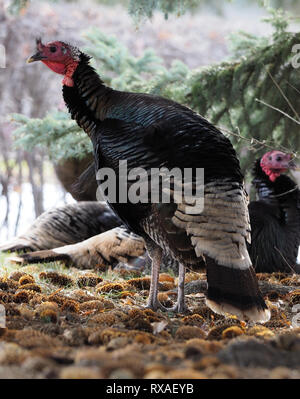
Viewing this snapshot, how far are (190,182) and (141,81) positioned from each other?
3.16m

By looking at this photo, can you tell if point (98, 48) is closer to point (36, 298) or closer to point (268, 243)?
point (268, 243)

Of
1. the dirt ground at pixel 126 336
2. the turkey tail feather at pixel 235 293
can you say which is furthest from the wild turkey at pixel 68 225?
the turkey tail feather at pixel 235 293

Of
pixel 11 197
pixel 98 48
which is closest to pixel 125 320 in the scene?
pixel 98 48

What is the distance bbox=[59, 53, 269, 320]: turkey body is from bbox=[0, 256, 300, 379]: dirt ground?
0.26 m

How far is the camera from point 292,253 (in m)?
4.94

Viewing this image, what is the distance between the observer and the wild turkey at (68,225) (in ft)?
18.9

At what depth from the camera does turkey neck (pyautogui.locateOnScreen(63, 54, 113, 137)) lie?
11.9 feet

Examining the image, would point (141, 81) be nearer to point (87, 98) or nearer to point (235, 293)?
point (87, 98)

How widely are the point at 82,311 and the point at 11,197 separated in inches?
289

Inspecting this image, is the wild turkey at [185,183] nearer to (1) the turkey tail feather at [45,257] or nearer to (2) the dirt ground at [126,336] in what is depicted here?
(2) the dirt ground at [126,336]

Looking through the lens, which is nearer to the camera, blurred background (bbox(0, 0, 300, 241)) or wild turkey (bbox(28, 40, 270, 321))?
wild turkey (bbox(28, 40, 270, 321))

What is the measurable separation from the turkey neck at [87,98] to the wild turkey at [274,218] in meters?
1.98

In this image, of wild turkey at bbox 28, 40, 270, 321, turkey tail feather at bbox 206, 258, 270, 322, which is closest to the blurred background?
wild turkey at bbox 28, 40, 270, 321

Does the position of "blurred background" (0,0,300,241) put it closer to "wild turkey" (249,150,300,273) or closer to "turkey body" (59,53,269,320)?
"wild turkey" (249,150,300,273)
